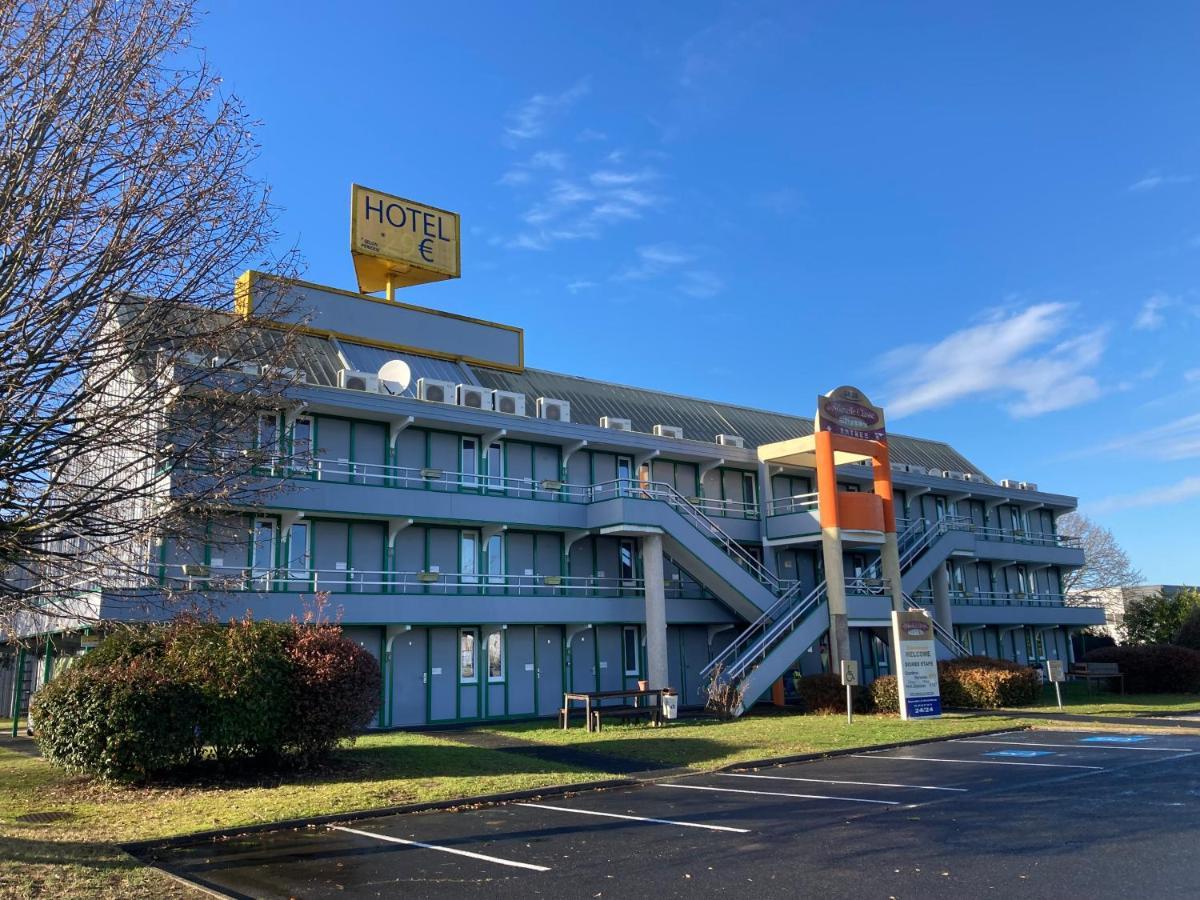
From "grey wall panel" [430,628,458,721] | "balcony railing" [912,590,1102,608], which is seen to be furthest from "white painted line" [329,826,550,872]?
"balcony railing" [912,590,1102,608]

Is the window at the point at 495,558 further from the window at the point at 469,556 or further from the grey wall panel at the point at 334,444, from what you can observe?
the grey wall panel at the point at 334,444

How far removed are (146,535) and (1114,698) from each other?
105 feet

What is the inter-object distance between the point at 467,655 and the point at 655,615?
19.1 feet

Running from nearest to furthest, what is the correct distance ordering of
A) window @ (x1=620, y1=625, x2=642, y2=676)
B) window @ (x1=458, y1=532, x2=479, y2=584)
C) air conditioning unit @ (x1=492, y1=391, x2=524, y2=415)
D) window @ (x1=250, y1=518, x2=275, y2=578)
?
1. window @ (x1=250, y1=518, x2=275, y2=578)
2. window @ (x1=458, y1=532, x2=479, y2=584)
3. air conditioning unit @ (x1=492, y1=391, x2=524, y2=415)
4. window @ (x1=620, y1=625, x2=642, y2=676)

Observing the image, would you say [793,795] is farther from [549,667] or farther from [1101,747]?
[549,667]

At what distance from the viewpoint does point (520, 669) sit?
2892cm

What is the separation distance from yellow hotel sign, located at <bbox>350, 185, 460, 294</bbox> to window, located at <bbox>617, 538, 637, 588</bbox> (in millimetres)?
11723

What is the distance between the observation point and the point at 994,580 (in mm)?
45844

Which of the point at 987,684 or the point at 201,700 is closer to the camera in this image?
the point at 201,700

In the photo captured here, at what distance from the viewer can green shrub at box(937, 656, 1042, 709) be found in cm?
2767

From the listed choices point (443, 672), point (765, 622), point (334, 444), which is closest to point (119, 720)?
point (334, 444)

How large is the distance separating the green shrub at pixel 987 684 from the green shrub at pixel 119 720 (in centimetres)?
2100

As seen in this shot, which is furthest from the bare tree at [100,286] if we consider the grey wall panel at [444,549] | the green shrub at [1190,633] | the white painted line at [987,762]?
the green shrub at [1190,633]

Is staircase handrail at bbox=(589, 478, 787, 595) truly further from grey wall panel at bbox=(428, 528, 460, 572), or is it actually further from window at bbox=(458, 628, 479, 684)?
window at bbox=(458, 628, 479, 684)
